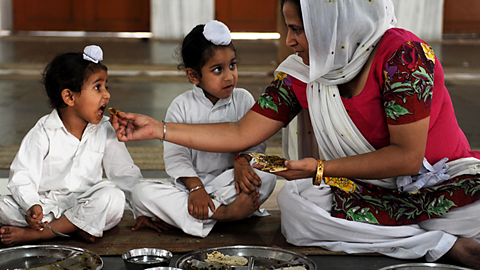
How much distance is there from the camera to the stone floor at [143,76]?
4.21m

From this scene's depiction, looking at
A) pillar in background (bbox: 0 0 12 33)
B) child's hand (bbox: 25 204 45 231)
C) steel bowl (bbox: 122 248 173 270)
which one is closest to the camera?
steel bowl (bbox: 122 248 173 270)

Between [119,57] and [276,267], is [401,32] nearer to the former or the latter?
[276,267]

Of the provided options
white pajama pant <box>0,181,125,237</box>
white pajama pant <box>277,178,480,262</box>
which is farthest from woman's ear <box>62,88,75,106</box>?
white pajama pant <box>277,178,480,262</box>

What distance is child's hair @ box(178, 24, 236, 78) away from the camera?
214 cm

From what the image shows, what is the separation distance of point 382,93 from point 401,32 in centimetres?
21

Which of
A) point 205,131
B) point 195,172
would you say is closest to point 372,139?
point 205,131

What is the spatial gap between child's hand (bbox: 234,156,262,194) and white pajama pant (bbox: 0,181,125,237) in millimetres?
439

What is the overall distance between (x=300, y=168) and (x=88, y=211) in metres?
0.80

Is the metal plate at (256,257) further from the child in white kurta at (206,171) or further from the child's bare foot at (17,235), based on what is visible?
the child's bare foot at (17,235)

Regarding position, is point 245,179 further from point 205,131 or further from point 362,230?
point 362,230

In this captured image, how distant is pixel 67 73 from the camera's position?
2.05m

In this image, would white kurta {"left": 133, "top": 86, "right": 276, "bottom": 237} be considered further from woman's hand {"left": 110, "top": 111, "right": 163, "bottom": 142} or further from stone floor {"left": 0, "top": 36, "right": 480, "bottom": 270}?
stone floor {"left": 0, "top": 36, "right": 480, "bottom": 270}

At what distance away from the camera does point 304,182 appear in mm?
1997

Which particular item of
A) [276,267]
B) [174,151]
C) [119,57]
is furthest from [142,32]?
[276,267]
